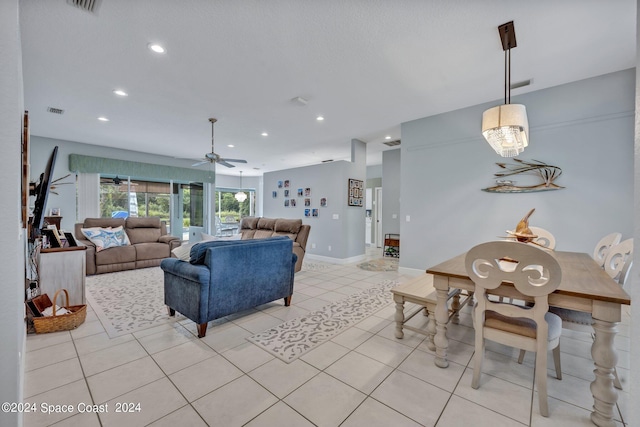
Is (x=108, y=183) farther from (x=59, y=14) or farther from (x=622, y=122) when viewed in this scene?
(x=622, y=122)

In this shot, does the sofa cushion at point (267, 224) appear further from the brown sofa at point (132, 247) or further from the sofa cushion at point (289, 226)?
the brown sofa at point (132, 247)

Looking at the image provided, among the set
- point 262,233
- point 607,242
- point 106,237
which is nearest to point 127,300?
point 106,237

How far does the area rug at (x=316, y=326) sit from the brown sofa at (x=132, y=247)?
4011 mm

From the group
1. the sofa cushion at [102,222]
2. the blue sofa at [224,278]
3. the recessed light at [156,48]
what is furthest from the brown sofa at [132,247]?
the recessed light at [156,48]

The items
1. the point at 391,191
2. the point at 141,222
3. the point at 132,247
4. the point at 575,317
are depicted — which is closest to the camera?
the point at 575,317

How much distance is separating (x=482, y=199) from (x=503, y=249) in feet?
9.37

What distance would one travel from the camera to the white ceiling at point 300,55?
2.21m

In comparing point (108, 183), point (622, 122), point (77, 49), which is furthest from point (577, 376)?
point (108, 183)

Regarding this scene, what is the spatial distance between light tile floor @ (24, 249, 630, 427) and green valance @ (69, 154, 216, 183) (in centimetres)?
537

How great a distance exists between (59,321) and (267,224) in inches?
137

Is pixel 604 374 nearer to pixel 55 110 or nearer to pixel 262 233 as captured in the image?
pixel 262 233

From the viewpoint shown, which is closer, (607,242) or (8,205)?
(8,205)

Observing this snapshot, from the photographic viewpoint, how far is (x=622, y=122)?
311cm

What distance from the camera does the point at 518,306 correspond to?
1690 millimetres
